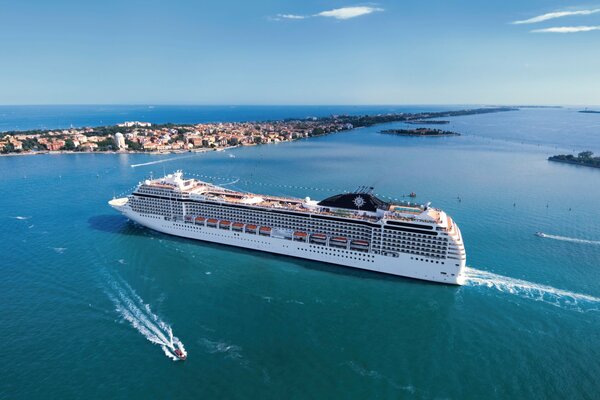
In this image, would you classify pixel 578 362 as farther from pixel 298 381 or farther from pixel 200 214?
pixel 200 214

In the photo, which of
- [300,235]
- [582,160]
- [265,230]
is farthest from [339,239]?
[582,160]

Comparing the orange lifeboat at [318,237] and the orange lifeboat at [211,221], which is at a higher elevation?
the orange lifeboat at [211,221]

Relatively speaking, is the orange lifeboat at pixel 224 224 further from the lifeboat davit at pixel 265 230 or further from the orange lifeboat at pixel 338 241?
the orange lifeboat at pixel 338 241

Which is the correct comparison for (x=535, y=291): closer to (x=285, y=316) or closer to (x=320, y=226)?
(x=320, y=226)

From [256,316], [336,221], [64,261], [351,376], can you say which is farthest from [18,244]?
[351,376]

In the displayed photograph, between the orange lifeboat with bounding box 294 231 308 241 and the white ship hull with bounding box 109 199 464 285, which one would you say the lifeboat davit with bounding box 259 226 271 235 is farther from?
the orange lifeboat with bounding box 294 231 308 241

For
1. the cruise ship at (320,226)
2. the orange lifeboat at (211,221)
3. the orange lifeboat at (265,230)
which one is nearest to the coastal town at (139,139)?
the cruise ship at (320,226)
